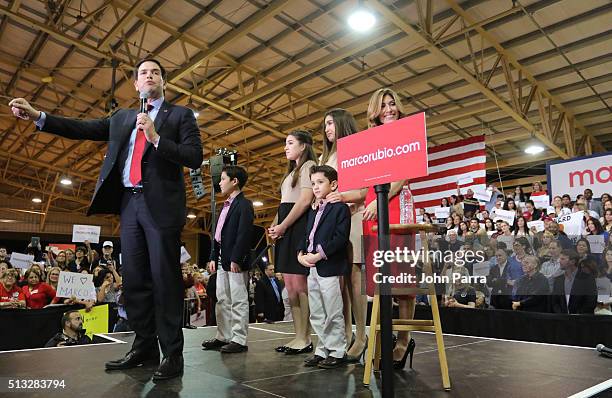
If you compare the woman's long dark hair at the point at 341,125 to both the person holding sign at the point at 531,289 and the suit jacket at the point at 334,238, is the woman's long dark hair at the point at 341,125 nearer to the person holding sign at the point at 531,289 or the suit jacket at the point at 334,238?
the suit jacket at the point at 334,238

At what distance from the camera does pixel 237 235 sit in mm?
3016

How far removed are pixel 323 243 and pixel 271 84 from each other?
804 cm

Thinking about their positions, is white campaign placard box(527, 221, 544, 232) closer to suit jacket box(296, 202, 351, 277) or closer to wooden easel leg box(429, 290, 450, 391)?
suit jacket box(296, 202, 351, 277)

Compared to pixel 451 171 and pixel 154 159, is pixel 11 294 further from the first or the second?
pixel 451 171

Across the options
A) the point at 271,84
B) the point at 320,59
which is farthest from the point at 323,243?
the point at 271,84

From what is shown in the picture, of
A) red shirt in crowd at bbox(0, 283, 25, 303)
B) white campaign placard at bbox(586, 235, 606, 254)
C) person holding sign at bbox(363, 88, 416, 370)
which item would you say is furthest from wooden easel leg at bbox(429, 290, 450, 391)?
red shirt in crowd at bbox(0, 283, 25, 303)

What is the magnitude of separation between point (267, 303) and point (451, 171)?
17.3ft

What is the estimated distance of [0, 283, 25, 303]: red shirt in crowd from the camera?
567cm

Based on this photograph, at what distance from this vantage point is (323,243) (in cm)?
244

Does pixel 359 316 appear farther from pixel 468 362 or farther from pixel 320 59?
pixel 320 59

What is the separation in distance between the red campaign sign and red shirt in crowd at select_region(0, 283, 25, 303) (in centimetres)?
558

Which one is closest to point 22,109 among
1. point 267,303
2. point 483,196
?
point 267,303

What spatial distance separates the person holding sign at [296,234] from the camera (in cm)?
284

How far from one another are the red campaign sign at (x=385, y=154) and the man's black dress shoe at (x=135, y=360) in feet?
4.43
